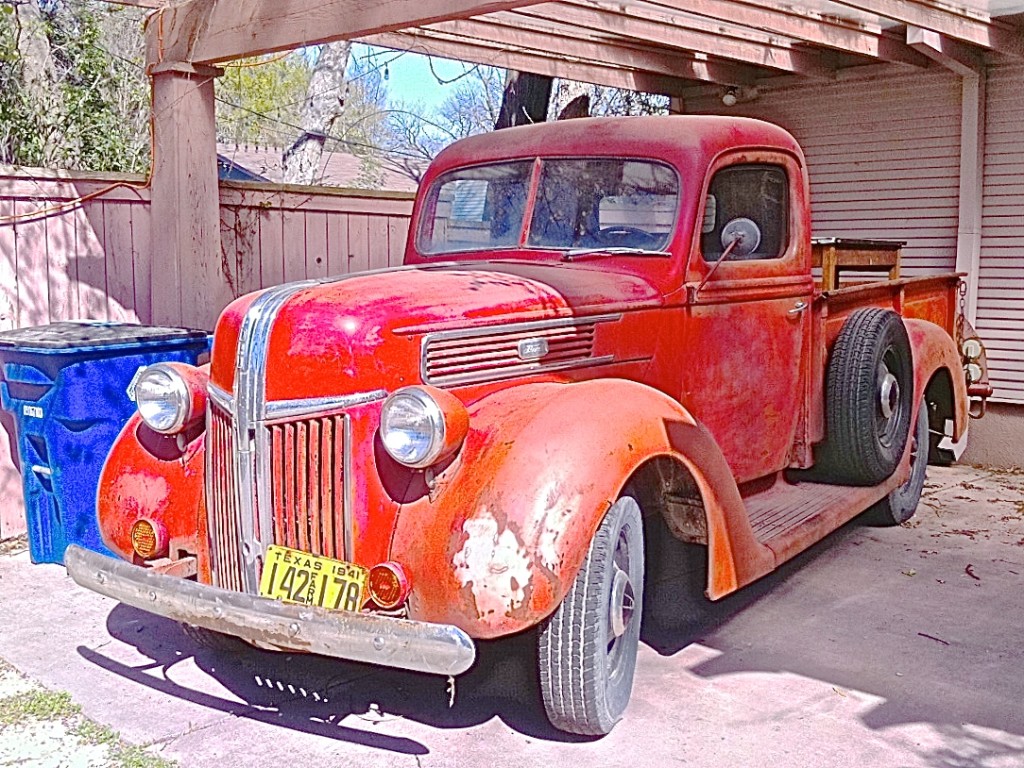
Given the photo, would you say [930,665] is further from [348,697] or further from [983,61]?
[983,61]

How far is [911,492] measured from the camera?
5918mm

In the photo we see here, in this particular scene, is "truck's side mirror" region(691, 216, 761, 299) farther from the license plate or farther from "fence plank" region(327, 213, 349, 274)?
"fence plank" region(327, 213, 349, 274)

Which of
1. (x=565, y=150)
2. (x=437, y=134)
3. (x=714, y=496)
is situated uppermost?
(x=437, y=134)

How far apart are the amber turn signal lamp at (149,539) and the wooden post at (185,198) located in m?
2.11

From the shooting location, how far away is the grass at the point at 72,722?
310cm

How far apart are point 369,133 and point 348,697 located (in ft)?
72.7

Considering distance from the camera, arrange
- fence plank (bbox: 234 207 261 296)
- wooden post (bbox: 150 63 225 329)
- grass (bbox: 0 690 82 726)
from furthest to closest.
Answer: fence plank (bbox: 234 207 261 296)
wooden post (bbox: 150 63 225 329)
grass (bbox: 0 690 82 726)

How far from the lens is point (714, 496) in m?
3.51

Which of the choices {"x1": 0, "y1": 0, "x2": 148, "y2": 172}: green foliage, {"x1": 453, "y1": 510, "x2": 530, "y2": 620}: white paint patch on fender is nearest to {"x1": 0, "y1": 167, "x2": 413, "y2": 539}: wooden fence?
{"x1": 453, "y1": 510, "x2": 530, "y2": 620}: white paint patch on fender

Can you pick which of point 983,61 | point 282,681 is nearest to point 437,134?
point 983,61

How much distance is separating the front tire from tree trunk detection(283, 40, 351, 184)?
1008 centimetres

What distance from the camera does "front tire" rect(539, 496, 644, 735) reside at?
10.1 feet

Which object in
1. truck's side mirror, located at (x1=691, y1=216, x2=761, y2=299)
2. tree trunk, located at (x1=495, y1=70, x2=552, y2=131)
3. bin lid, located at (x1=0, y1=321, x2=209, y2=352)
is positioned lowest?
bin lid, located at (x1=0, y1=321, x2=209, y2=352)

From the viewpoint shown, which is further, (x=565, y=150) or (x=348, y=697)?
(x=565, y=150)
